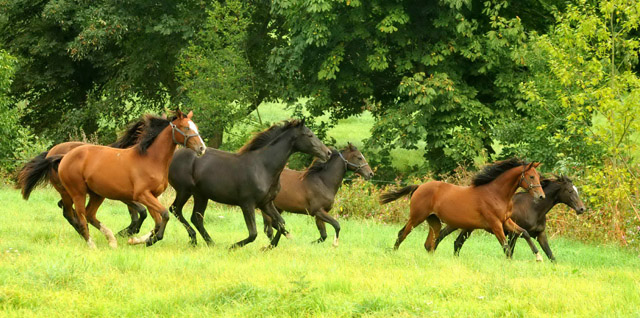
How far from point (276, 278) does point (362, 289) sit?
3.31 feet

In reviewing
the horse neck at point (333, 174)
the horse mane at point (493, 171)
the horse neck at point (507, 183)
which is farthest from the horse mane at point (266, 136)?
the horse neck at point (507, 183)

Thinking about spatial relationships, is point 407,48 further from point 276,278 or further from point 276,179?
point 276,278

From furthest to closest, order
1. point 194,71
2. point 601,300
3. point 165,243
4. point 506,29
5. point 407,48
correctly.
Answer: point 194,71
point 407,48
point 506,29
point 165,243
point 601,300

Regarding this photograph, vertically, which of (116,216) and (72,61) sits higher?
(72,61)

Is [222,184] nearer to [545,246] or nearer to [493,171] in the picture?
[493,171]

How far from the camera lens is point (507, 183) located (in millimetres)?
12633

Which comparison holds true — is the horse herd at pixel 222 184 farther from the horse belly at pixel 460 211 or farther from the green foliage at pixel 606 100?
the green foliage at pixel 606 100

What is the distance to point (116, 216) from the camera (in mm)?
16172

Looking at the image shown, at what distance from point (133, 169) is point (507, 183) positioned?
590 centimetres

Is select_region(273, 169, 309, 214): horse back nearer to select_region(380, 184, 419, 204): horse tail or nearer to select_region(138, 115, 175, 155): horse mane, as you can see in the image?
select_region(380, 184, 419, 204): horse tail

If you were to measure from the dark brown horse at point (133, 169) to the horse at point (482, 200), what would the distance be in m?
3.93

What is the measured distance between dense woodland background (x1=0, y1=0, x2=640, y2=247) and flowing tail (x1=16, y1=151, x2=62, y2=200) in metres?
9.42

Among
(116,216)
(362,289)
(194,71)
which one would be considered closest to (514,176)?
(362,289)

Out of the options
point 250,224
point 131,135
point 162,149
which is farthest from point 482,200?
point 131,135
